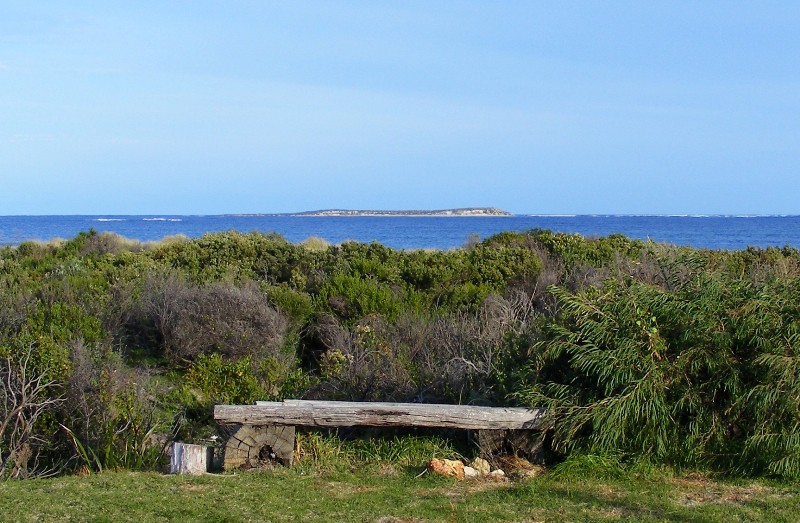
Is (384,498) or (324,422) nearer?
(384,498)

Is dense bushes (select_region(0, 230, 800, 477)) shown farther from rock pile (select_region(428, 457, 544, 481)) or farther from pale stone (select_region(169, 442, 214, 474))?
pale stone (select_region(169, 442, 214, 474))

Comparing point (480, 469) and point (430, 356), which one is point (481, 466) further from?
point (430, 356)

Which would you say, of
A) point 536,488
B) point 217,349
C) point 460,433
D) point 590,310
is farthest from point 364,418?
point 217,349

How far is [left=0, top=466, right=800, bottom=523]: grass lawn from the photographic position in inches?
261

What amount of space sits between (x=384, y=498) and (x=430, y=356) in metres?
3.75

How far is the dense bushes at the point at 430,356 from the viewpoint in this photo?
26.2 feet

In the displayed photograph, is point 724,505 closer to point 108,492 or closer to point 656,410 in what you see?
point 656,410

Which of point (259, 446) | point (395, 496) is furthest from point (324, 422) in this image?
point (395, 496)

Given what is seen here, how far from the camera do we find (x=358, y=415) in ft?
27.5

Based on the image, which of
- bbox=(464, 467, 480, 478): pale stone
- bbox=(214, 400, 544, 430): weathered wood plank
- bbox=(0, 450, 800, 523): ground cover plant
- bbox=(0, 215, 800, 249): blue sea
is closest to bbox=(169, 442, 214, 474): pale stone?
bbox=(0, 450, 800, 523): ground cover plant

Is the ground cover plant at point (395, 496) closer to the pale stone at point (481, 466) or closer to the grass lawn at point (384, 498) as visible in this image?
the grass lawn at point (384, 498)

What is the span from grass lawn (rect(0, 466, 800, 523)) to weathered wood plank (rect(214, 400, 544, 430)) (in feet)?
1.58

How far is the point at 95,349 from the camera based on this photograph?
37.7ft

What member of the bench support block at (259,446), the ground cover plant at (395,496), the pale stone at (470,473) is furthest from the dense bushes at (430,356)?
the bench support block at (259,446)
